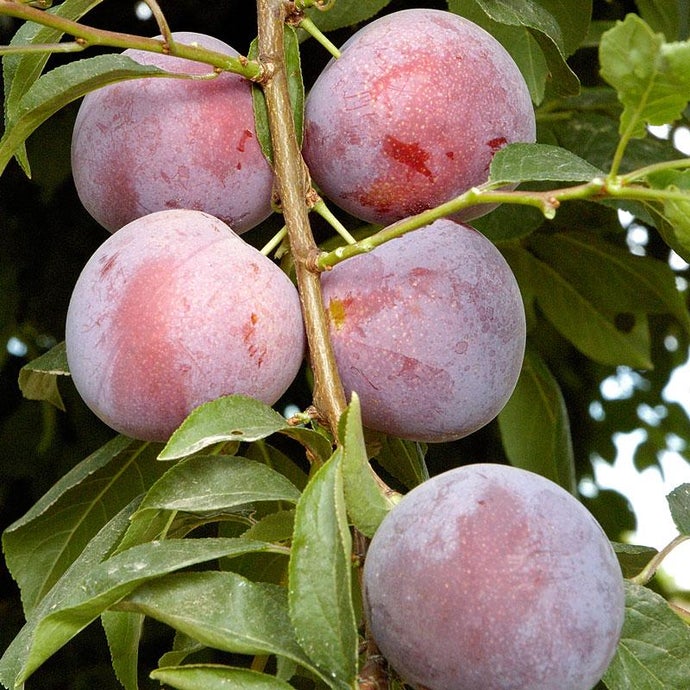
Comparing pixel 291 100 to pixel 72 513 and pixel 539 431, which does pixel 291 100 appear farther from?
pixel 539 431

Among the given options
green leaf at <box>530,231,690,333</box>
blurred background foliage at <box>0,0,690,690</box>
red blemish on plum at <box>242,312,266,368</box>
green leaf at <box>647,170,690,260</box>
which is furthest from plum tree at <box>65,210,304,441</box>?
green leaf at <box>530,231,690,333</box>

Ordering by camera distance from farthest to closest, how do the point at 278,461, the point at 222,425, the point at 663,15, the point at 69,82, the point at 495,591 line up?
the point at 663,15, the point at 278,461, the point at 69,82, the point at 222,425, the point at 495,591

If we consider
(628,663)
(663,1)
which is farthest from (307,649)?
(663,1)

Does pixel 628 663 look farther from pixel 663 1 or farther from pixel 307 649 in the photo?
pixel 663 1

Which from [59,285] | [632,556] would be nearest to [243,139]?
[632,556]

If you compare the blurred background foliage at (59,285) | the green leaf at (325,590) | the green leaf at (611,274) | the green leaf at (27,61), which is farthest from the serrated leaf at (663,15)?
the green leaf at (325,590)

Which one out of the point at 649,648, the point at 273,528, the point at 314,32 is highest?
the point at 314,32

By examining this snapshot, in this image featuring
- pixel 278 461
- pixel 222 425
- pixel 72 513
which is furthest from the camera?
pixel 278 461
